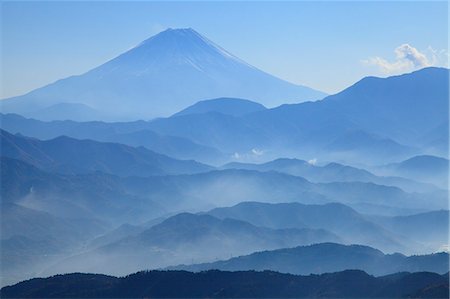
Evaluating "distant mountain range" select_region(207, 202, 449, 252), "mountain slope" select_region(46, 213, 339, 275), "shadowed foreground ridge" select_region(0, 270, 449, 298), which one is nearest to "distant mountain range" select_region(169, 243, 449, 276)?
"shadowed foreground ridge" select_region(0, 270, 449, 298)

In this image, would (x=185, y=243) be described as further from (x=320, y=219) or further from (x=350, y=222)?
(x=350, y=222)

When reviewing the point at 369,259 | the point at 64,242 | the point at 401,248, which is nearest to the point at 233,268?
the point at 369,259

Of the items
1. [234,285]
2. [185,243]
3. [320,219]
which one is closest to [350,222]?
[320,219]

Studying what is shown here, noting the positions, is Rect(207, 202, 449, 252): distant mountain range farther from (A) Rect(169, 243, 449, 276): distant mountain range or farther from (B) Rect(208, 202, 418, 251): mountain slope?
(A) Rect(169, 243, 449, 276): distant mountain range

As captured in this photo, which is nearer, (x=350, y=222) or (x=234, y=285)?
(x=234, y=285)

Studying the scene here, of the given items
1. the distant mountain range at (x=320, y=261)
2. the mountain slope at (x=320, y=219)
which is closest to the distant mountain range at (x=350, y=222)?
the mountain slope at (x=320, y=219)

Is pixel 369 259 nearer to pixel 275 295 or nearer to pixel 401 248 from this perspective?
pixel 275 295
